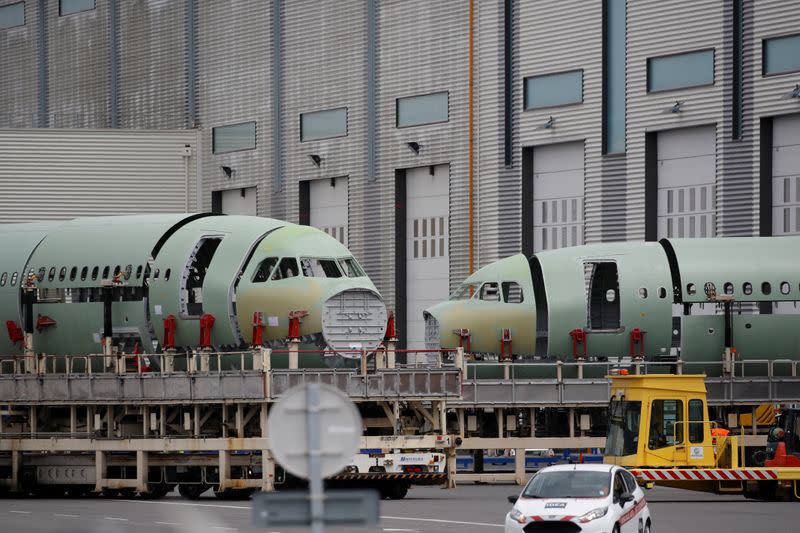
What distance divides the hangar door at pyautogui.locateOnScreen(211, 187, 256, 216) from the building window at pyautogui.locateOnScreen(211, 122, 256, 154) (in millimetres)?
1900

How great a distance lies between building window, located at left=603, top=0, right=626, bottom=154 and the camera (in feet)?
195

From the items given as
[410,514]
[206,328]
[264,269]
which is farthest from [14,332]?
[410,514]

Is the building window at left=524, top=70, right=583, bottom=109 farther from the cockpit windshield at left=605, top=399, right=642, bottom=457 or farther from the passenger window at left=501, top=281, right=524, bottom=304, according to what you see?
the cockpit windshield at left=605, top=399, right=642, bottom=457

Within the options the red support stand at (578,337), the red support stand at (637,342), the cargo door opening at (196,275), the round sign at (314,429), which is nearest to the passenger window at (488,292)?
the red support stand at (578,337)

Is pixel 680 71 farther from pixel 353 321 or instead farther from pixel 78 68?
pixel 78 68

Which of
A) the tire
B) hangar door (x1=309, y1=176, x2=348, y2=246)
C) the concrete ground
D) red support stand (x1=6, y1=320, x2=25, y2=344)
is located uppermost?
hangar door (x1=309, y1=176, x2=348, y2=246)

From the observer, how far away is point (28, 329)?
1703 inches

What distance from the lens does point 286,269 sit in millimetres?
40406

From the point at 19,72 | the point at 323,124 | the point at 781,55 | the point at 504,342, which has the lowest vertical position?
the point at 504,342

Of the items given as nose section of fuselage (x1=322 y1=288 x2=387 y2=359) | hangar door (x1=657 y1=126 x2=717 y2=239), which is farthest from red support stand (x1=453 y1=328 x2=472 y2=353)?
hangar door (x1=657 y1=126 x2=717 y2=239)

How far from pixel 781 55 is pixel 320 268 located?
20776 mm

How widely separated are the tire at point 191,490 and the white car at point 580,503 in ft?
47.8

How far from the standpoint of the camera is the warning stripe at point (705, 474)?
35.2 meters

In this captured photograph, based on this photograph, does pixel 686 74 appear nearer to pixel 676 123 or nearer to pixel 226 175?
pixel 676 123
